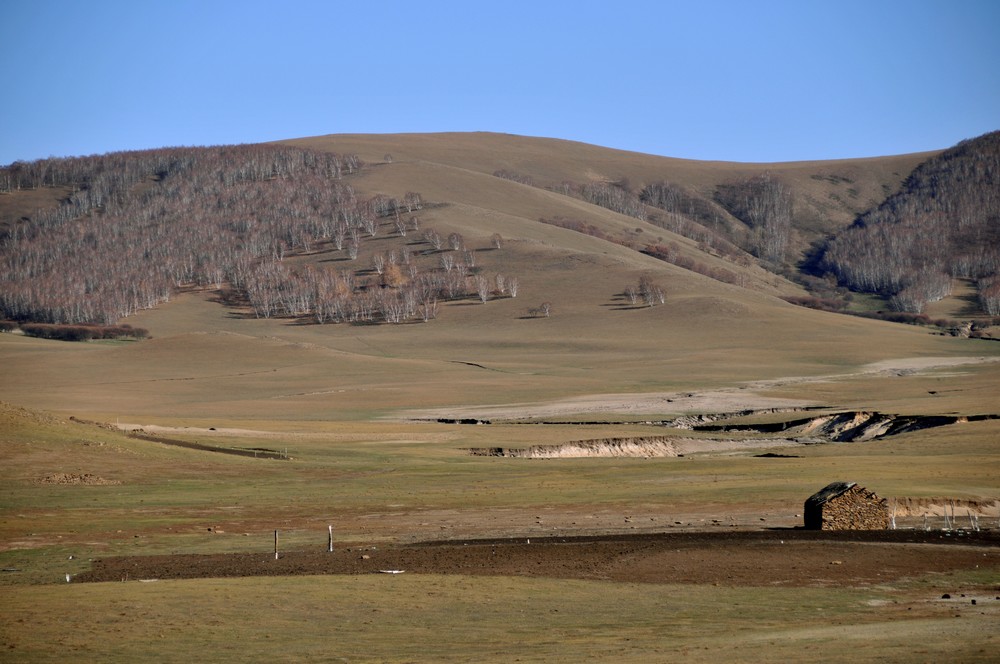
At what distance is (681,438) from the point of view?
69875mm

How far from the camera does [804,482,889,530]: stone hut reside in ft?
113

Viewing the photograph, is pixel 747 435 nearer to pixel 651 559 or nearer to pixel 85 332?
pixel 651 559

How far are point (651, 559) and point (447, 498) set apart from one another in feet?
47.1

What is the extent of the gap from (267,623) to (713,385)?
87760mm

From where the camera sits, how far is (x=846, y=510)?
3462 cm

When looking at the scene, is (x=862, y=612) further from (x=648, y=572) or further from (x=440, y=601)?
(x=440, y=601)

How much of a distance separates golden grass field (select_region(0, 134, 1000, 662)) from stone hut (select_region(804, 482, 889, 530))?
186 centimetres

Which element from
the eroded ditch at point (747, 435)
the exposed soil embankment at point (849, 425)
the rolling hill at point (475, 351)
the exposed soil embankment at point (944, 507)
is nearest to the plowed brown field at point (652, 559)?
the exposed soil embankment at point (944, 507)

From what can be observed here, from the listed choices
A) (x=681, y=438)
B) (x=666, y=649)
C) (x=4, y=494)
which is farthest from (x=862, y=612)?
(x=681, y=438)

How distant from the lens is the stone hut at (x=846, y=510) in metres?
34.5

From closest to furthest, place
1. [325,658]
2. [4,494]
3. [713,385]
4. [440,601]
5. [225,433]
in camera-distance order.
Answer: [325,658]
[440,601]
[4,494]
[225,433]
[713,385]

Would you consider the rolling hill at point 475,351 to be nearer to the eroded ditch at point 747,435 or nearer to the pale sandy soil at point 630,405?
the pale sandy soil at point 630,405

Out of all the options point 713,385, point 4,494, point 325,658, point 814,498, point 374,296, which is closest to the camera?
point 325,658

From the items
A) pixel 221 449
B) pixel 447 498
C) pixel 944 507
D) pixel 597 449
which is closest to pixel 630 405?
pixel 597 449
